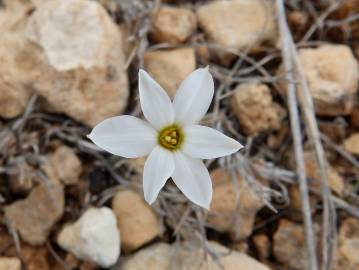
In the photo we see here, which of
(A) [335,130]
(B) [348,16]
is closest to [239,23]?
(B) [348,16]

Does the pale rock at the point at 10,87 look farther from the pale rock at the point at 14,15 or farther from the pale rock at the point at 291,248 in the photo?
the pale rock at the point at 291,248

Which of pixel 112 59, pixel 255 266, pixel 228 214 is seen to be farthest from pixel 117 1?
pixel 255 266

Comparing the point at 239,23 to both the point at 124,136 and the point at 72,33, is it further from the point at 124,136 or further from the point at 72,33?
the point at 124,136

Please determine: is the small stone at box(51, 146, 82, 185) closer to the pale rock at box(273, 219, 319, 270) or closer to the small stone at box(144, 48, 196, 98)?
the small stone at box(144, 48, 196, 98)

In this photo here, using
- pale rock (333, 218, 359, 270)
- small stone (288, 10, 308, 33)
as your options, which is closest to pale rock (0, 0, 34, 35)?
small stone (288, 10, 308, 33)

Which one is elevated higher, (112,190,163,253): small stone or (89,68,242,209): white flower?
(89,68,242,209): white flower

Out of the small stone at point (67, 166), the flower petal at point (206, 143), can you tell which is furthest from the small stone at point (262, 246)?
the small stone at point (67, 166)
